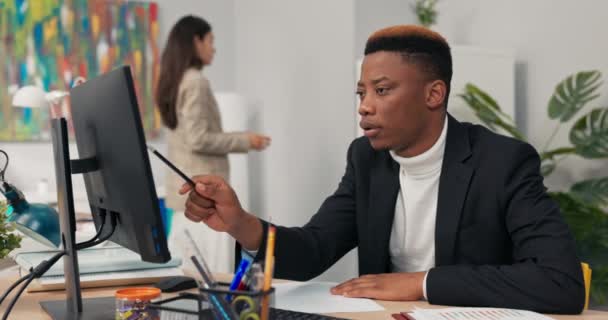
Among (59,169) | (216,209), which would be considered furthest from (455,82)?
(59,169)

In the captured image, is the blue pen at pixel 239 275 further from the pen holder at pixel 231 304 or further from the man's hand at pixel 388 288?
the man's hand at pixel 388 288

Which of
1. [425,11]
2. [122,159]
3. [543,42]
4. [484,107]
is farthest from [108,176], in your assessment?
[425,11]

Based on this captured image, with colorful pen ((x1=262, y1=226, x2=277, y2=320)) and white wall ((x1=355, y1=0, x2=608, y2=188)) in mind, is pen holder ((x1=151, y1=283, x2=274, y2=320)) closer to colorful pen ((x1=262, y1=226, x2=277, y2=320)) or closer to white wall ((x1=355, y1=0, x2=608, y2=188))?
colorful pen ((x1=262, y1=226, x2=277, y2=320))

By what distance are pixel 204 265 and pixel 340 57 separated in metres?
2.60

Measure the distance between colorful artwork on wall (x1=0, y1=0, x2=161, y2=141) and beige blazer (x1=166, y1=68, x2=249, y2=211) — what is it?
149 centimetres

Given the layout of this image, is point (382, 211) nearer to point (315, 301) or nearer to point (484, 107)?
point (315, 301)

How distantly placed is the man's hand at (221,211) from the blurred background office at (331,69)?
1677mm

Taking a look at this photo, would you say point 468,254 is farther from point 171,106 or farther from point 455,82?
point 171,106

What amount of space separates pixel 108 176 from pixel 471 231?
768 millimetres

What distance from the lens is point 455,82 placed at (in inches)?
115

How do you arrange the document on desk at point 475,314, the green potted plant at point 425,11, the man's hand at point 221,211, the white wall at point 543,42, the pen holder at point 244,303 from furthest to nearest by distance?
the green potted plant at point 425,11, the white wall at point 543,42, the man's hand at point 221,211, the document on desk at point 475,314, the pen holder at point 244,303

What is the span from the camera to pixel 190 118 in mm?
3197

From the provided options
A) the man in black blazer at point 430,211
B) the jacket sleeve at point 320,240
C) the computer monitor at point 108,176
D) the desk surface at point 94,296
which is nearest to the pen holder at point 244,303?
the computer monitor at point 108,176

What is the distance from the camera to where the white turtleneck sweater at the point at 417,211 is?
5.06 feet
